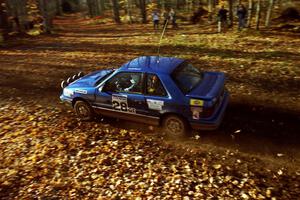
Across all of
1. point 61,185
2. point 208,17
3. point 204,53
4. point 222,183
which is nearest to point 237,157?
point 222,183

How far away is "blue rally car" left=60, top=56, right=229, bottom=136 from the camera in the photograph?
247 inches

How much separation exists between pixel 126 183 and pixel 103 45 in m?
14.0

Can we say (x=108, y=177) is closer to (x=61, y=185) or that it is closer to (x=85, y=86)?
(x=61, y=185)

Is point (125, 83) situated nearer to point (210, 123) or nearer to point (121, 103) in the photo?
point (121, 103)

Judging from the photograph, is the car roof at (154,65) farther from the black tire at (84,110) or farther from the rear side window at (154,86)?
the black tire at (84,110)

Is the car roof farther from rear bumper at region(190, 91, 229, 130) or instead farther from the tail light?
rear bumper at region(190, 91, 229, 130)

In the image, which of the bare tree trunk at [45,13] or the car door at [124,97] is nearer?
the car door at [124,97]

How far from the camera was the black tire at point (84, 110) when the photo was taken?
7876 mm

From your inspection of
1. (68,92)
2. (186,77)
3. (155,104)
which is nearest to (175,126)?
(155,104)

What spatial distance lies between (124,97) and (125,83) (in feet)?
1.21

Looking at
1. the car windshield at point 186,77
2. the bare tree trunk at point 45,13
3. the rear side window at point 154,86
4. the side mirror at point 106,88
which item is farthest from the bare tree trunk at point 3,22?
the car windshield at point 186,77

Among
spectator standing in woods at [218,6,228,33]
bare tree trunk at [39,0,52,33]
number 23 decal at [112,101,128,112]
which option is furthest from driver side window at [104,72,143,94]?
bare tree trunk at [39,0,52,33]

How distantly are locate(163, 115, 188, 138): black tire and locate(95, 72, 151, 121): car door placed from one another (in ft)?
2.00

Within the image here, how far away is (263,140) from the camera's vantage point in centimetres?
650
